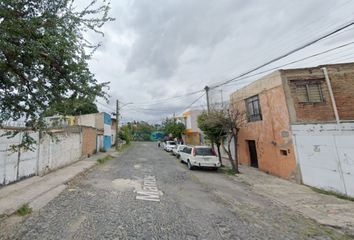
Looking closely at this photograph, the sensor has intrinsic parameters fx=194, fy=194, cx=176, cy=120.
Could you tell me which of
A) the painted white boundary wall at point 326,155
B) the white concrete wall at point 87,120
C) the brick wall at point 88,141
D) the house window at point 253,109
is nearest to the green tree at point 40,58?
the painted white boundary wall at point 326,155

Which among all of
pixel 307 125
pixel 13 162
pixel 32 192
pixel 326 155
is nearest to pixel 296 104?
pixel 307 125

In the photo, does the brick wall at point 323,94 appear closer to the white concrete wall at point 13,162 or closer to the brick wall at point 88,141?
the white concrete wall at point 13,162

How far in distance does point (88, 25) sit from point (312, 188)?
10429mm

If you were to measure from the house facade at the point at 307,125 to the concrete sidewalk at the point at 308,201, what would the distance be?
792 mm

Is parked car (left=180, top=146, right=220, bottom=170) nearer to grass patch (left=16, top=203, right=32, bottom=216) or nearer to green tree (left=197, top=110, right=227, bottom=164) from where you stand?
green tree (left=197, top=110, right=227, bottom=164)

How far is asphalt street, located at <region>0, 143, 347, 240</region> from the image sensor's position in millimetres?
4309

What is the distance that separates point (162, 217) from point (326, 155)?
24.1 ft

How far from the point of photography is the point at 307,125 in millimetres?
9109

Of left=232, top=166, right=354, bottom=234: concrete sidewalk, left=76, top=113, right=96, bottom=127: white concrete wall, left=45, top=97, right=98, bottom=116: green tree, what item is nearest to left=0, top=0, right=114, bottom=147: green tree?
left=45, top=97, right=98, bottom=116: green tree

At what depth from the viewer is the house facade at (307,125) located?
25.2 feet

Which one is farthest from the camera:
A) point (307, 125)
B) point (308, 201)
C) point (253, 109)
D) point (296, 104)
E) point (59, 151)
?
point (253, 109)

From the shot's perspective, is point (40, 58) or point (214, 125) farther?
point (214, 125)

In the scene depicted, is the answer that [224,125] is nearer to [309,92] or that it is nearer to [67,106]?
[309,92]

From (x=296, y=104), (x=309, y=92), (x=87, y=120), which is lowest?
(x=296, y=104)
